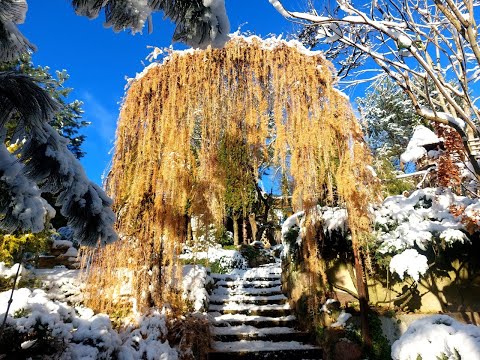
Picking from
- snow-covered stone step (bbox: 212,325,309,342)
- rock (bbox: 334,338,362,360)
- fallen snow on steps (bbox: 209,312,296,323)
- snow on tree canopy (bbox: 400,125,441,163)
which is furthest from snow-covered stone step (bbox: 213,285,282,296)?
snow on tree canopy (bbox: 400,125,441,163)

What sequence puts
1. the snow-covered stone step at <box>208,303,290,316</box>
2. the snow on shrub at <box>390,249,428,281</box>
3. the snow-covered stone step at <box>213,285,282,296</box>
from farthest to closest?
the snow-covered stone step at <box>213,285,282,296</box>, the snow-covered stone step at <box>208,303,290,316</box>, the snow on shrub at <box>390,249,428,281</box>

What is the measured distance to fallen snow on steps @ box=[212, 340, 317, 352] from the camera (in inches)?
198

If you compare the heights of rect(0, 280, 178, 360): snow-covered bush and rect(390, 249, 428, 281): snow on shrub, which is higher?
rect(390, 249, 428, 281): snow on shrub

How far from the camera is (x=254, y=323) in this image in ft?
19.5

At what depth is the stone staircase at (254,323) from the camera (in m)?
4.96

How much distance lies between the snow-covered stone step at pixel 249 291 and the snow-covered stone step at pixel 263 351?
6.38ft

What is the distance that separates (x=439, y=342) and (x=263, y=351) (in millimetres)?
2860

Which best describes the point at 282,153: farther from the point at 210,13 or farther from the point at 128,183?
the point at 210,13

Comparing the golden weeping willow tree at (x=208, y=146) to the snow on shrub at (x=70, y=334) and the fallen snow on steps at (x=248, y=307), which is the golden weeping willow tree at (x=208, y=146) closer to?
the snow on shrub at (x=70, y=334)

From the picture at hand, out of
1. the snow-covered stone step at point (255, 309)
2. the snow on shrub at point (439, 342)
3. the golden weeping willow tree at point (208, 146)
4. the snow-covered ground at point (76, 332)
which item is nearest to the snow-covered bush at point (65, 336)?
the snow-covered ground at point (76, 332)

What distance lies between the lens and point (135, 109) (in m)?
5.65

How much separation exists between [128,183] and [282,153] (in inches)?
105

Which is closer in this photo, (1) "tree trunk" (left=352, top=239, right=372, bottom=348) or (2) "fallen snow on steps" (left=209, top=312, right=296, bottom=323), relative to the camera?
(1) "tree trunk" (left=352, top=239, right=372, bottom=348)

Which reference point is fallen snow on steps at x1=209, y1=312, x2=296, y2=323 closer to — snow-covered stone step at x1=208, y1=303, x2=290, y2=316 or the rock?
snow-covered stone step at x1=208, y1=303, x2=290, y2=316
